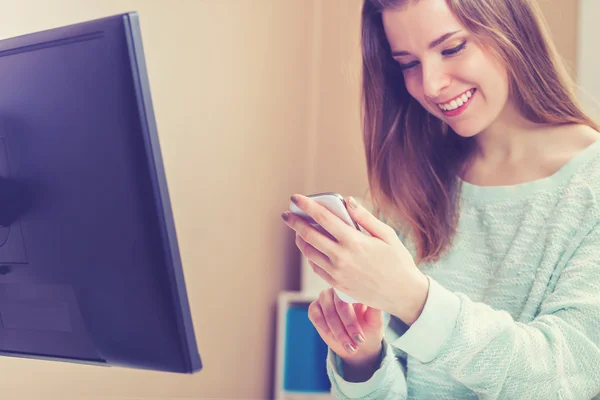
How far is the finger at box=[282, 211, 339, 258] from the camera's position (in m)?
0.62

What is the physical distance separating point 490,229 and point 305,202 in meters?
0.49

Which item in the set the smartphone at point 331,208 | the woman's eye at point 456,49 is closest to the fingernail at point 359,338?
the smartphone at point 331,208

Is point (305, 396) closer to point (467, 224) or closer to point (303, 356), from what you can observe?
point (303, 356)

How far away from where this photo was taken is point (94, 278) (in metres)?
0.52

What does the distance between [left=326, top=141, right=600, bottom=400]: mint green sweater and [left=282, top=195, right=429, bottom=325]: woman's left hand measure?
28mm

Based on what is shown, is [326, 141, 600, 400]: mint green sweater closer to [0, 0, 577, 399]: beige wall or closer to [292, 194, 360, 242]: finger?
[292, 194, 360, 242]: finger

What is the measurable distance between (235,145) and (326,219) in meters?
1.18

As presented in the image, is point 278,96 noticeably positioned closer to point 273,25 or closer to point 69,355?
point 273,25

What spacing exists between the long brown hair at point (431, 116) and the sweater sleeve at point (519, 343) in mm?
277

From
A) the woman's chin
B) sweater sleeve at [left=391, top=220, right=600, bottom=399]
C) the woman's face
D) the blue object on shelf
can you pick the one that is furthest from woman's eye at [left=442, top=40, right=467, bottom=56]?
the blue object on shelf

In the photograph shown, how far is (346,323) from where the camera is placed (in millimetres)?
829

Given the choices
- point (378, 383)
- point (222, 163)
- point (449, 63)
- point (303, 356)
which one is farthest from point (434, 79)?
point (303, 356)

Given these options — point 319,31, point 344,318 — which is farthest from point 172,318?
point 319,31

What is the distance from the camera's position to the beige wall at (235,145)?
126 cm
